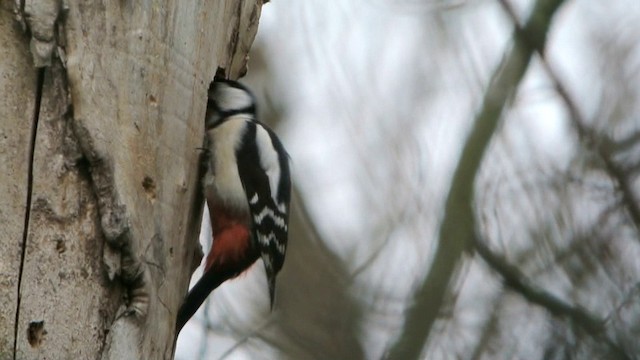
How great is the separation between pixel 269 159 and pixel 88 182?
144 cm

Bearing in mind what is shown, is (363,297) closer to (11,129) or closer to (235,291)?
(235,291)

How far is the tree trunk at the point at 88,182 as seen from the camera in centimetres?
222

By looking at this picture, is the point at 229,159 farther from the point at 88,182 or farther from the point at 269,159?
the point at 88,182

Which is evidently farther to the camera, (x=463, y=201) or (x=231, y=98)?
(x=463, y=201)

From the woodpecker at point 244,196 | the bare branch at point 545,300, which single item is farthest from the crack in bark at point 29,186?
the bare branch at point 545,300

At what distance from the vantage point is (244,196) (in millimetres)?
3654

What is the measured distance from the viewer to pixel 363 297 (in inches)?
165

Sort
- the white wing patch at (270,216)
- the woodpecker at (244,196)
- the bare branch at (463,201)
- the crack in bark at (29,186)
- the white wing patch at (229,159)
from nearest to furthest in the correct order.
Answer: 1. the crack in bark at (29,186)
2. the white wing patch at (229,159)
3. the woodpecker at (244,196)
4. the white wing patch at (270,216)
5. the bare branch at (463,201)

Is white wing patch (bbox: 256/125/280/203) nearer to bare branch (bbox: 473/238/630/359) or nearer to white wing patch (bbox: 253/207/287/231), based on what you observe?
→ white wing patch (bbox: 253/207/287/231)

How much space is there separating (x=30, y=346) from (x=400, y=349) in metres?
1.88

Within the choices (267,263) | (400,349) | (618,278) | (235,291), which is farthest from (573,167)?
(235,291)

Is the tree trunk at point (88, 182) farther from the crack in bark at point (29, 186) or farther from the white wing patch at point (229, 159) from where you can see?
the white wing patch at point (229, 159)

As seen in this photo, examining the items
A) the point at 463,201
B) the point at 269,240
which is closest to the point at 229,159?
the point at 269,240

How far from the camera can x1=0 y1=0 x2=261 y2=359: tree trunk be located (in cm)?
222
